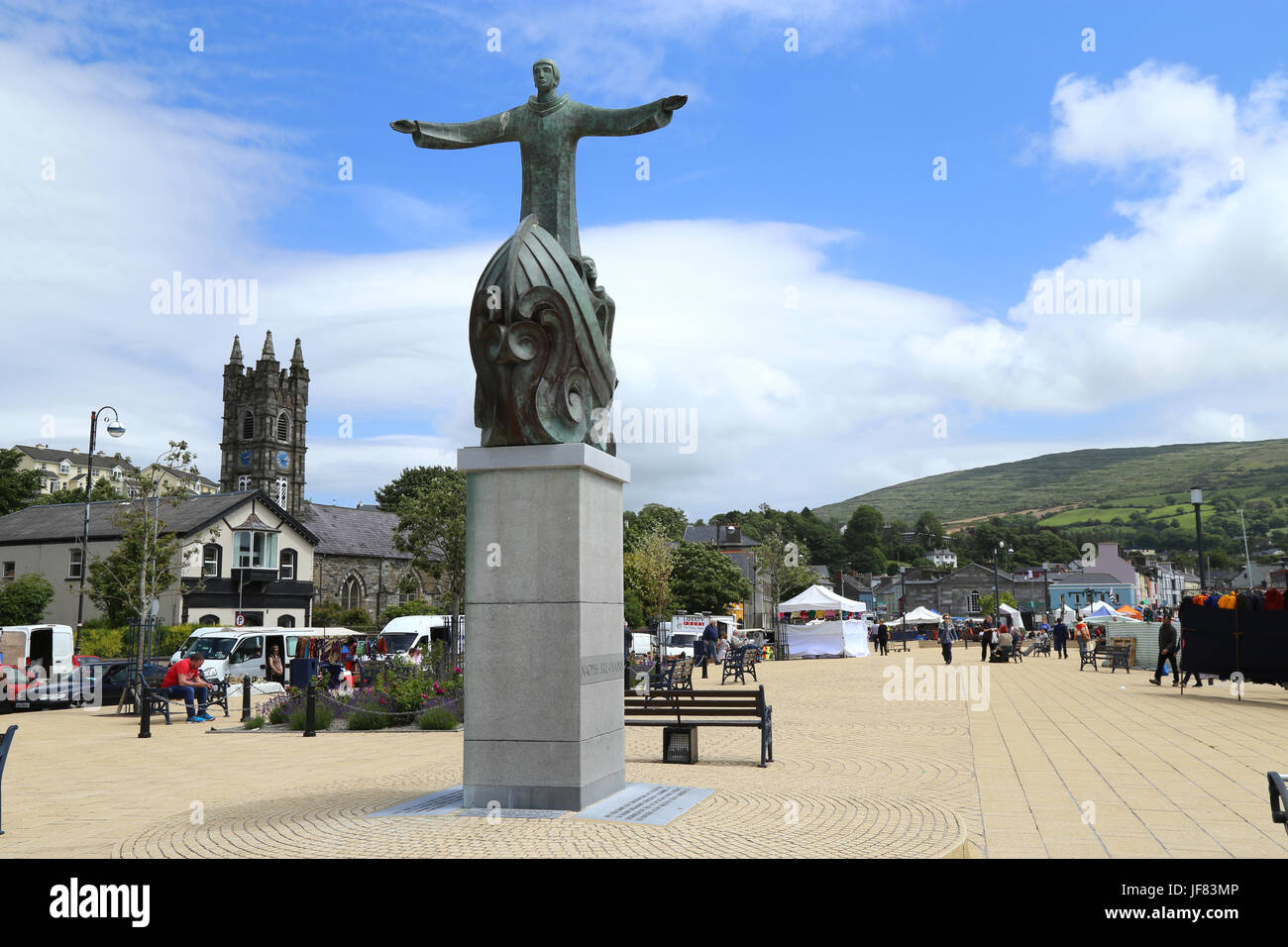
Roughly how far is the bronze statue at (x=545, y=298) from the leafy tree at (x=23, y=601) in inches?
1750

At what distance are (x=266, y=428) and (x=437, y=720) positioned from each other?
87864 mm

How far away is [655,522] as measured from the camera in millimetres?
91062

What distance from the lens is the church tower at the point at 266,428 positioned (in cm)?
9769

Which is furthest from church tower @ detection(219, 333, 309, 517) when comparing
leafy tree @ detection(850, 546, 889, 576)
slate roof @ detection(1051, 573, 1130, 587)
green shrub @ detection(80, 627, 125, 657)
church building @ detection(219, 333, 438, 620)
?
leafy tree @ detection(850, 546, 889, 576)

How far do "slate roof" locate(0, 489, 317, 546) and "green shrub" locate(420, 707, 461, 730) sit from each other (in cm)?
3762

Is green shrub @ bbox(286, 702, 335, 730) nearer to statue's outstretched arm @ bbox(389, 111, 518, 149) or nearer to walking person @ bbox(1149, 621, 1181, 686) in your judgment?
statue's outstretched arm @ bbox(389, 111, 518, 149)

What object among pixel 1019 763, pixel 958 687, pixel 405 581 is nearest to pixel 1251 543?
pixel 405 581

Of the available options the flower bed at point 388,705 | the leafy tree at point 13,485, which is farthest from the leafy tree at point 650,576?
the leafy tree at point 13,485

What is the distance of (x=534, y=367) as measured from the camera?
28.1 feet

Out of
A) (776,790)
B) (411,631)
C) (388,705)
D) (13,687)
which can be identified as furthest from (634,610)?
(776,790)

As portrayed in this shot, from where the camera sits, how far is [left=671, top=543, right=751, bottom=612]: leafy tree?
7412 cm

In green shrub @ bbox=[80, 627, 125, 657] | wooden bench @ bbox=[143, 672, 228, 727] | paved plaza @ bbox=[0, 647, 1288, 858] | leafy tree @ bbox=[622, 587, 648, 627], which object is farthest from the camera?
leafy tree @ bbox=[622, 587, 648, 627]

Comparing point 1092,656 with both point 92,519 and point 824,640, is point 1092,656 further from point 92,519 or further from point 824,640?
point 92,519

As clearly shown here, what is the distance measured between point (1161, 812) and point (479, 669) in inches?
229
